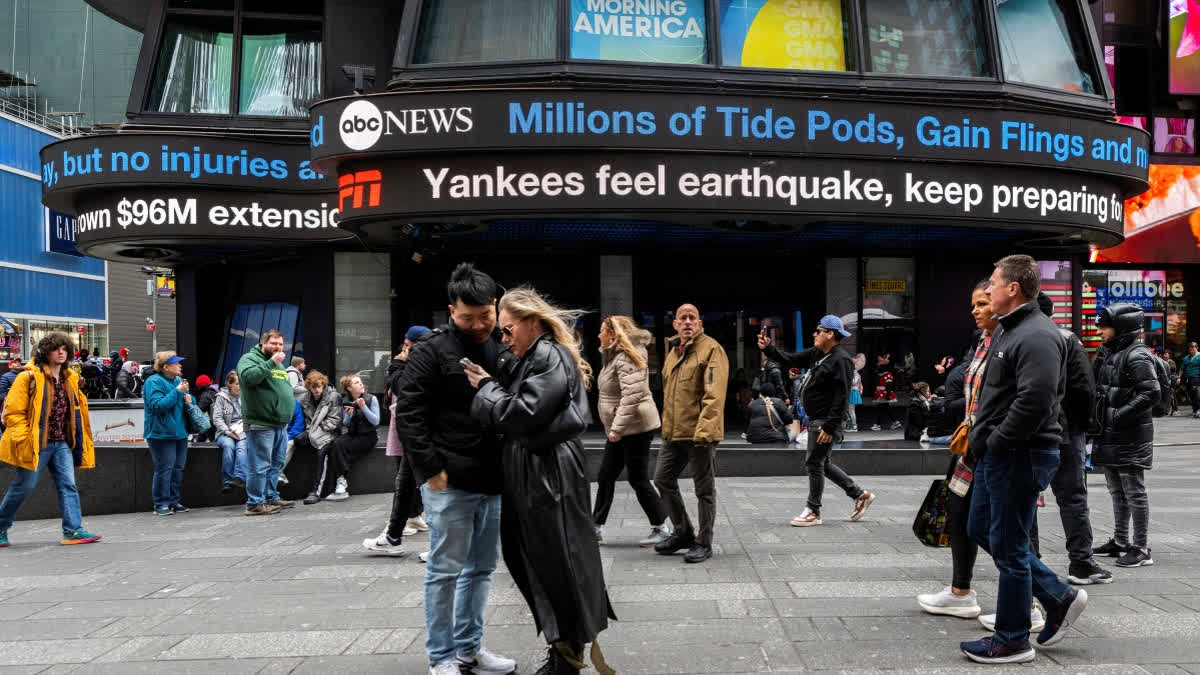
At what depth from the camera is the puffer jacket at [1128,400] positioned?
6.29 metres

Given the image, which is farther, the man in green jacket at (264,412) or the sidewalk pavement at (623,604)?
the man in green jacket at (264,412)

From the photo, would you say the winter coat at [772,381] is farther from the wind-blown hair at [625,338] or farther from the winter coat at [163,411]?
the winter coat at [163,411]

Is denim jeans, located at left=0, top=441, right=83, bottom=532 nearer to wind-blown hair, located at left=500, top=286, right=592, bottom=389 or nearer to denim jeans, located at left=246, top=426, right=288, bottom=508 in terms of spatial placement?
denim jeans, located at left=246, top=426, right=288, bottom=508

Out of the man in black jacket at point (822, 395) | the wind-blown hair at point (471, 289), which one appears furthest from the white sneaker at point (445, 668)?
the man in black jacket at point (822, 395)

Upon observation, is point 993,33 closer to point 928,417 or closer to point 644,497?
point 928,417

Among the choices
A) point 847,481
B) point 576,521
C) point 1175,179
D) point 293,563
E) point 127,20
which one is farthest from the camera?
point 1175,179

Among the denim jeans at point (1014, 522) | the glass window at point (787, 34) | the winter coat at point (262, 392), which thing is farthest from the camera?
the glass window at point (787, 34)

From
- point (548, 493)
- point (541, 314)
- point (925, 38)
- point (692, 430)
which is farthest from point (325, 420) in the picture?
point (925, 38)

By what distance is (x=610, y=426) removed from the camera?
7.11 metres

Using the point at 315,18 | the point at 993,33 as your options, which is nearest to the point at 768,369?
the point at 993,33

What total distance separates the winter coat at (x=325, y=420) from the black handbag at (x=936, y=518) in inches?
269

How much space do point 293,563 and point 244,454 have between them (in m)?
3.41

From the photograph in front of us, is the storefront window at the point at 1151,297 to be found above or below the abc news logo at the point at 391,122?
below

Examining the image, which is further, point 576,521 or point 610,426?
point 610,426
